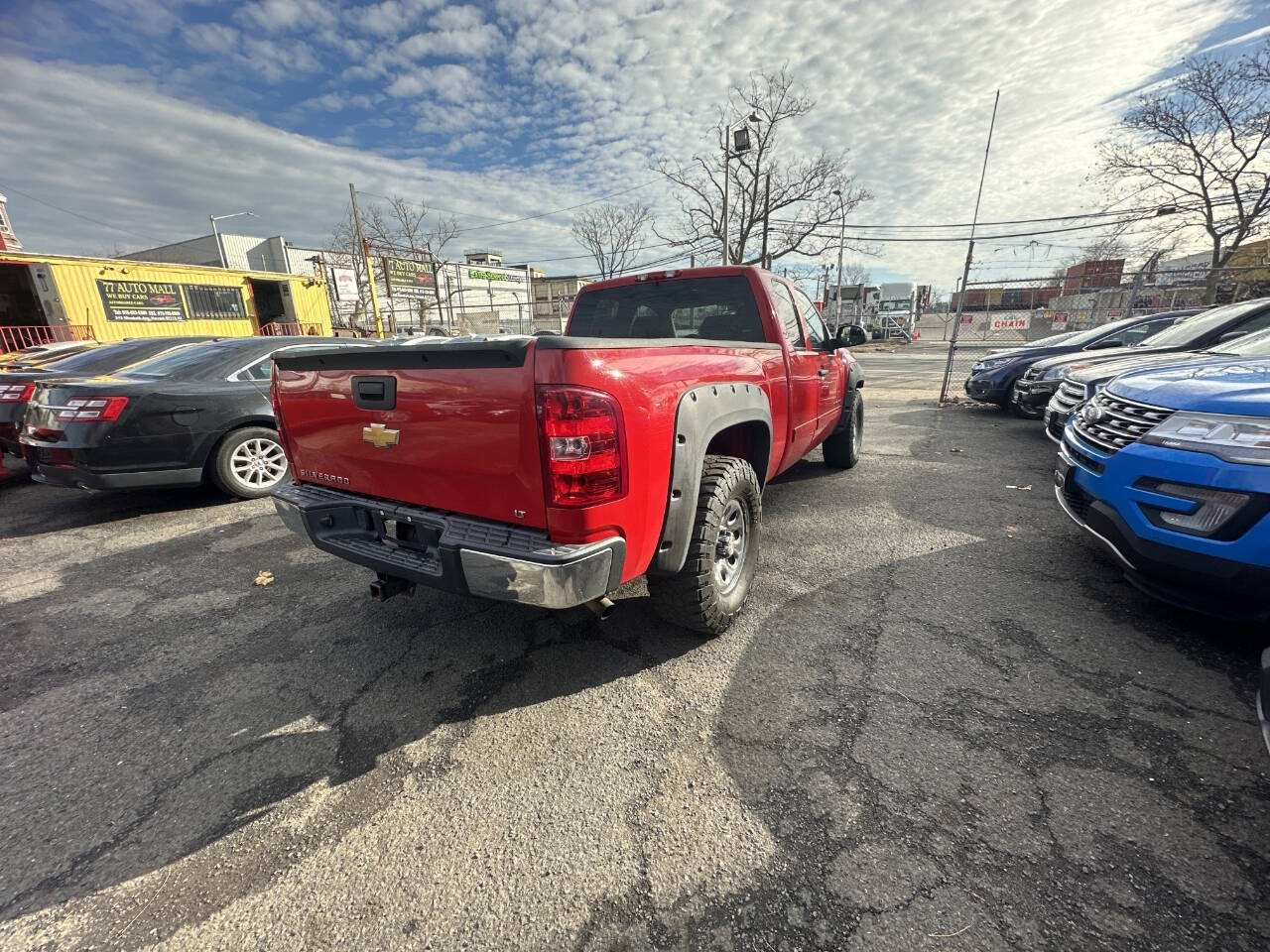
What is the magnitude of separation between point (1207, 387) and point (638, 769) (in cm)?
333

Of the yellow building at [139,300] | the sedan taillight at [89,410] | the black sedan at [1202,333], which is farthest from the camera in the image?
the yellow building at [139,300]

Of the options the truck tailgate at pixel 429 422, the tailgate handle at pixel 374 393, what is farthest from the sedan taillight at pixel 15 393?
the tailgate handle at pixel 374 393

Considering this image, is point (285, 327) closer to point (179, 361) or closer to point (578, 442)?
point (179, 361)

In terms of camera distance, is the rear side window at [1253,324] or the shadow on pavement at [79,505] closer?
the shadow on pavement at [79,505]

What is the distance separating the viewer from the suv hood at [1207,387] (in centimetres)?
242

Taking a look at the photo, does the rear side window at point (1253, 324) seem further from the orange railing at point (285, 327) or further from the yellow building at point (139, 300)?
the yellow building at point (139, 300)

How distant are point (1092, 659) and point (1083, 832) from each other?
117 centimetres

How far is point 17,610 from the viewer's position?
3307 millimetres

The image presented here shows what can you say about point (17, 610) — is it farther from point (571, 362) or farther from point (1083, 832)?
point (1083, 832)

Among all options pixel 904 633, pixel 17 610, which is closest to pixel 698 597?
pixel 904 633

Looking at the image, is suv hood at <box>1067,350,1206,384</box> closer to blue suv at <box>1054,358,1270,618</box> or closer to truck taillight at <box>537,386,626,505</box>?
blue suv at <box>1054,358,1270,618</box>

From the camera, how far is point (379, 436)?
230cm

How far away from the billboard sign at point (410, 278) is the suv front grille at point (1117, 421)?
3872cm

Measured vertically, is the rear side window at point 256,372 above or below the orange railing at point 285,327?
below
